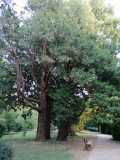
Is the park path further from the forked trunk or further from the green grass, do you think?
the forked trunk

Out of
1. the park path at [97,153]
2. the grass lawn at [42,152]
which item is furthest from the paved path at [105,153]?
the grass lawn at [42,152]

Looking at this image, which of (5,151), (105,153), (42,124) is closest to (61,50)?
(42,124)

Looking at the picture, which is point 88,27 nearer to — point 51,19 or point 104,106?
point 51,19

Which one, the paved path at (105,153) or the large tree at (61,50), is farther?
the large tree at (61,50)

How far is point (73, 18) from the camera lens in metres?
15.2

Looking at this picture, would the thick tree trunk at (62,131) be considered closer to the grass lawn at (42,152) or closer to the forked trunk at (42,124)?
the forked trunk at (42,124)

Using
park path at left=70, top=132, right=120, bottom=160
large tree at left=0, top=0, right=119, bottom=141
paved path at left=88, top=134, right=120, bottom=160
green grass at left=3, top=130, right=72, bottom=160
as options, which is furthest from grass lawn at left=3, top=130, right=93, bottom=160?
large tree at left=0, top=0, right=119, bottom=141

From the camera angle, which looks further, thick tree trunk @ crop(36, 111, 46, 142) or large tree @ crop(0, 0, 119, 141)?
thick tree trunk @ crop(36, 111, 46, 142)

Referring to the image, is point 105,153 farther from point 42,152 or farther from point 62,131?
point 62,131

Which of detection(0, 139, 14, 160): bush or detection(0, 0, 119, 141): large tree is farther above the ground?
detection(0, 0, 119, 141): large tree

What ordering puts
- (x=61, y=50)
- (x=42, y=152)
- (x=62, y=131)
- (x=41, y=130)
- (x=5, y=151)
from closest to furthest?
(x=5, y=151)
(x=42, y=152)
(x=61, y=50)
(x=41, y=130)
(x=62, y=131)

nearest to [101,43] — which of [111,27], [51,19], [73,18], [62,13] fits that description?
[73,18]

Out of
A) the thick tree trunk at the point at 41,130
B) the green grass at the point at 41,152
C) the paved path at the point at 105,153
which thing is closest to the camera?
the green grass at the point at 41,152

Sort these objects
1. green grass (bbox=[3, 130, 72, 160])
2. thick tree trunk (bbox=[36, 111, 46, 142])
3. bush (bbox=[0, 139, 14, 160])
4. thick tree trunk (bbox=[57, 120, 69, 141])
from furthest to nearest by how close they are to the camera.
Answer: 1. thick tree trunk (bbox=[57, 120, 69, 141])
2. thick tree trunk (bbox=[36, 111, 46, 142])
3. green grass (bbox=[3, 130, 72, 160])
4. bush (bbox=[0, 139, 14, 160])
